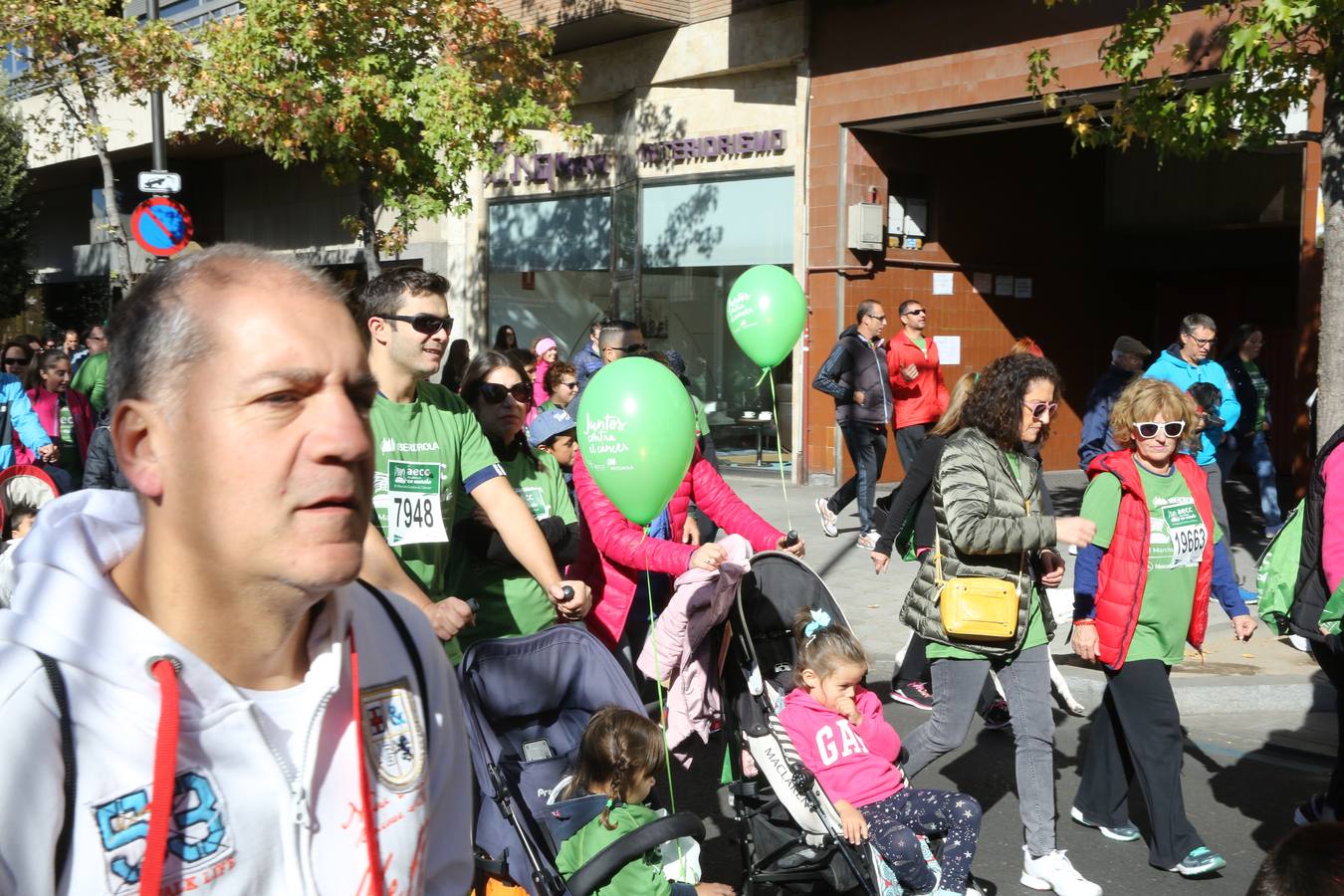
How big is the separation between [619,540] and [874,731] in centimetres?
124

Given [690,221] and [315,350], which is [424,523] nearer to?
[315,350]

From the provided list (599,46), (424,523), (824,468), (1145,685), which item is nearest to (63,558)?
(424,523)

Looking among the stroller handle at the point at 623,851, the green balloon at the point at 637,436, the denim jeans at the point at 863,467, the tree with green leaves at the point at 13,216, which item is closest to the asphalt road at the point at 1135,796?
the green balloon at the point at 637,436

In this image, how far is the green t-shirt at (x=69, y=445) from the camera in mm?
11867

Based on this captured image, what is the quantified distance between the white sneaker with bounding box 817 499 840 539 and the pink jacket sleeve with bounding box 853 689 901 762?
6.95 m

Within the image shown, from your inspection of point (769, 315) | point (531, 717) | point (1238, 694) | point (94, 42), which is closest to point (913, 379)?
point (769, 315)

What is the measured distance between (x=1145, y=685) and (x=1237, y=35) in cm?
396

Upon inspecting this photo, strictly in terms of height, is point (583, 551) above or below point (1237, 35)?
below

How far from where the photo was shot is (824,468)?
1594 centimetres

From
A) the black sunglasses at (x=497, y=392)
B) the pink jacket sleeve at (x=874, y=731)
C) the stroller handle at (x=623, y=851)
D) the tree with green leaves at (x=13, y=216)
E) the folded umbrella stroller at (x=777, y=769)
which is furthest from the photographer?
the tree with green leaves at (x=13, y=216)

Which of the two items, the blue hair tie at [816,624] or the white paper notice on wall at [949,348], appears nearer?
the blue hair tie at [816,624]

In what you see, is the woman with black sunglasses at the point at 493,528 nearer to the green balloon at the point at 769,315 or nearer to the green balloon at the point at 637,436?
the green balloon at the point at 637,436

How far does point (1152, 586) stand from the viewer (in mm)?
5082

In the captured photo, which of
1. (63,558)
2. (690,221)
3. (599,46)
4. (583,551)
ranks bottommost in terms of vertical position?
(583,551)
